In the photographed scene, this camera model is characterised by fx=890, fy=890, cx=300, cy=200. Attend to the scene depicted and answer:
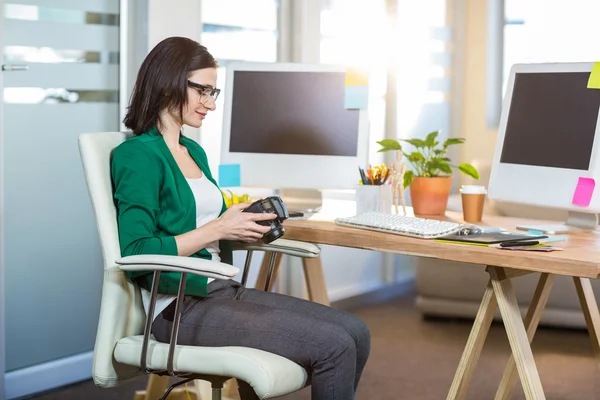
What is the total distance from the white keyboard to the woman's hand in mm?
341

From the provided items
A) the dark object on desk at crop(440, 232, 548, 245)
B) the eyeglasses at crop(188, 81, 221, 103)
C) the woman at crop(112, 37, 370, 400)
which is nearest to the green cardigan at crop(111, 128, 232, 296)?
the woman at crop(112, 37, 370, 400)

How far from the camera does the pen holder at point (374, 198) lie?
2.66 metres

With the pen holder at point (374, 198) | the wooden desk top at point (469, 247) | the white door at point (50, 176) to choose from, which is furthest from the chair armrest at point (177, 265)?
the white door at point (50, 176)

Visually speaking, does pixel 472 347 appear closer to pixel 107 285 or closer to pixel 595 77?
pixel 595 77

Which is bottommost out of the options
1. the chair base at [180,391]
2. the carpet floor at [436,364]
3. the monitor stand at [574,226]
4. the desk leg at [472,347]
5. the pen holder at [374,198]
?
the carpet floor at [436,364]

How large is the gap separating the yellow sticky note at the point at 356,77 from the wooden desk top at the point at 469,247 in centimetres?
42

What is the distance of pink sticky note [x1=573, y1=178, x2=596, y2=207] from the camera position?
2.46 meters

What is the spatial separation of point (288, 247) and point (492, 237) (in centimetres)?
52

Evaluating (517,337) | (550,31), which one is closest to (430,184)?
(517,337)

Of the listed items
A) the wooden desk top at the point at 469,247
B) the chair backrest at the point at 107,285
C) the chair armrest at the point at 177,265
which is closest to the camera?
the chair armrest at the point at 177,265

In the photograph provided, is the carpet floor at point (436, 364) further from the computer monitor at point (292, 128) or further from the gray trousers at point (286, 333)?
the gray trousers at point (286, 333)

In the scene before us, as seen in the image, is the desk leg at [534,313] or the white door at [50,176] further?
the white door at [50,176]

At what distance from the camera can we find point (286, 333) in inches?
78.7

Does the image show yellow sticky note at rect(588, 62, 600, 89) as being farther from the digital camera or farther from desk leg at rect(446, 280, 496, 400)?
the digital camera
